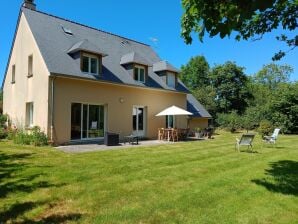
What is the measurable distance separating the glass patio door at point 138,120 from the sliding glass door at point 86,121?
2.83 metres

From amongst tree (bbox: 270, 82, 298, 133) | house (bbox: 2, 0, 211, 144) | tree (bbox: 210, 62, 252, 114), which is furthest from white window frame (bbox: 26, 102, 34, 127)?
tree (bbox: 210, 62, 252, 114)

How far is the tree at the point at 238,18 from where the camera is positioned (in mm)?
3390

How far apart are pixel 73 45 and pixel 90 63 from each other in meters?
2.00

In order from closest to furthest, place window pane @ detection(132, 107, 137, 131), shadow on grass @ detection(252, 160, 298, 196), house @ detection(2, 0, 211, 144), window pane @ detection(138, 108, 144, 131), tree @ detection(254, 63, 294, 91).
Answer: shadow on grass @ detection(252, 160, 298, 196) → house @ detection(2, 0, 211, 144) → window pane @ detection(132, 107, 137, 131) → window pane @ detection(138, 108, 144, 131) → tree @ detection(254, 63, 294, 91)

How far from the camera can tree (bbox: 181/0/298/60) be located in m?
3.39

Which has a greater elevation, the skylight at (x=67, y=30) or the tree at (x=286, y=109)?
the skylight at (x=67, y=30)

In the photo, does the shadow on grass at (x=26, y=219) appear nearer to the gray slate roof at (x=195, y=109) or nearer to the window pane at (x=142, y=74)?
the window pane at (x=142, y=74)

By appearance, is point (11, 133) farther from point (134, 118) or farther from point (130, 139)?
point (134, 118)

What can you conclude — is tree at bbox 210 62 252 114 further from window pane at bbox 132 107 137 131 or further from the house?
window pane at bbox 132 107 137 131

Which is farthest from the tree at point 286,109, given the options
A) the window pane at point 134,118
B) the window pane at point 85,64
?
the window pane at point 85,64

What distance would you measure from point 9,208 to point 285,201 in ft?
18.7

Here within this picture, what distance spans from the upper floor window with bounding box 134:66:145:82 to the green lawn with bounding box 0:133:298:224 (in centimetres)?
1088

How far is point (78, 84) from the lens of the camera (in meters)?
17.2

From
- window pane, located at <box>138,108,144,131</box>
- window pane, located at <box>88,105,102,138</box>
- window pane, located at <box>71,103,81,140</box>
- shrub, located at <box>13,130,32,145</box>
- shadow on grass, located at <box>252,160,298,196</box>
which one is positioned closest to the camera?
shadow on grass, located at <box>252,160,298,196</box>
